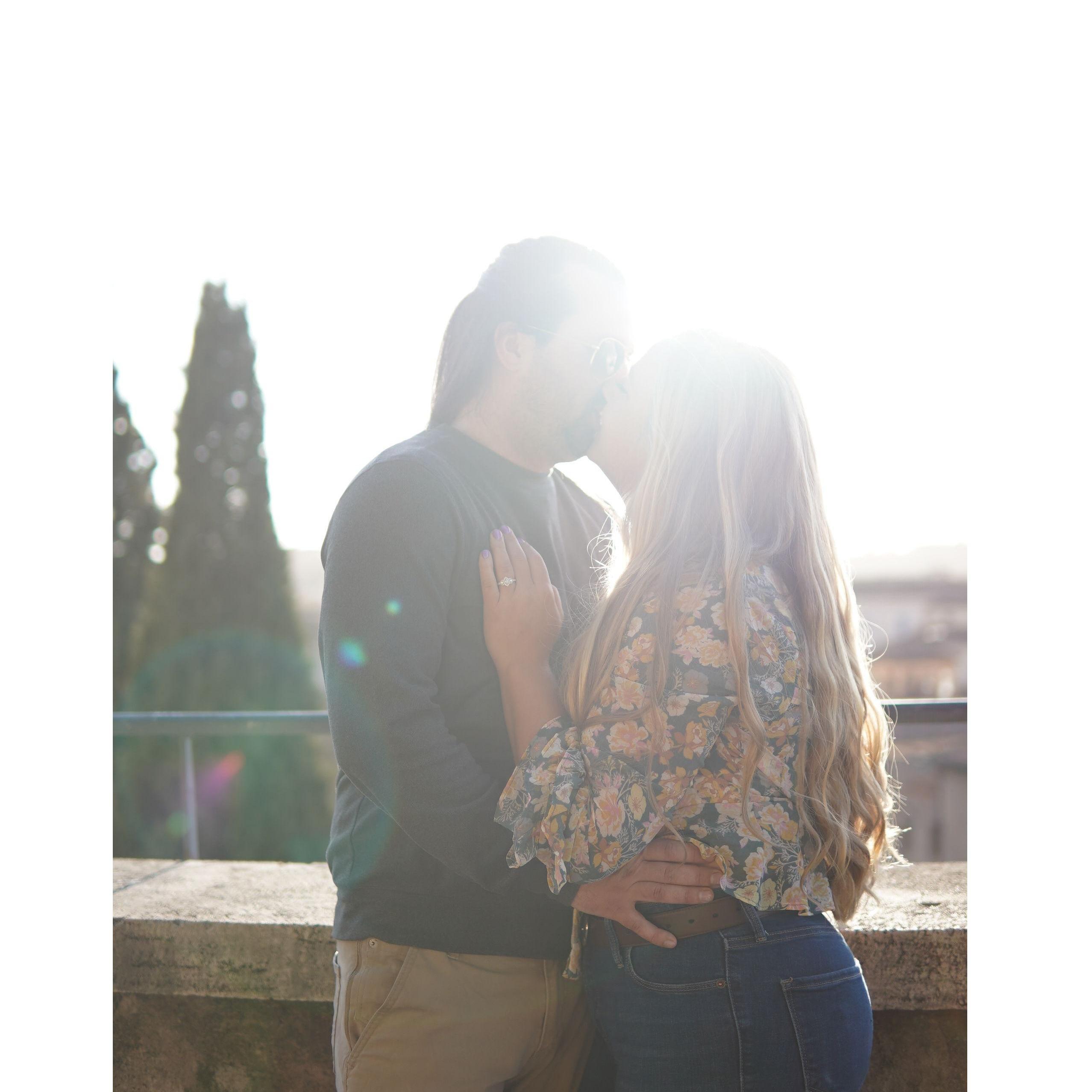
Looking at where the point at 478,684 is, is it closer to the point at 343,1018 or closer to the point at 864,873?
the point at 343,1018

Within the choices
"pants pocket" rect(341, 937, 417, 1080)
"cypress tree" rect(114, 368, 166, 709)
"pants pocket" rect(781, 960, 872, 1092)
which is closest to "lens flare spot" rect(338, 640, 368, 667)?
"pants pocket" rect(341, 937, 417, 1080)

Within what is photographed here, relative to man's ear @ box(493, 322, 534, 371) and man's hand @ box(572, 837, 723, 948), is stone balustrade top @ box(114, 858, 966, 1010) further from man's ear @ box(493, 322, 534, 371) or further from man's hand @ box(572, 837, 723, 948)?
man's ear @ box(493, 322, 534, 371)

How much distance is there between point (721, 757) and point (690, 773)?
7 cm

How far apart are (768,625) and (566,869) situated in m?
0.55

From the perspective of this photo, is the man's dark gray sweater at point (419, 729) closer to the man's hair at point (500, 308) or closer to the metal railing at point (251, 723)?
the man's hair at point (500, 308)

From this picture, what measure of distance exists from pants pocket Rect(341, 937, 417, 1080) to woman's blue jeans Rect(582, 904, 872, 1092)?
414mm

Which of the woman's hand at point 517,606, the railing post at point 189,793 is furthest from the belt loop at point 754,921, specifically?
the railing post at point 189,793

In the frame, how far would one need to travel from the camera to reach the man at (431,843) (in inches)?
66.7

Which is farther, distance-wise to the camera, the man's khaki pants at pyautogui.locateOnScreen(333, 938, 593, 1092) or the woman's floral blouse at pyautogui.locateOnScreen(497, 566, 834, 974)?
the man's khaki pants at pyautogui.locateOnScreen(333, 938, 593, 1092)

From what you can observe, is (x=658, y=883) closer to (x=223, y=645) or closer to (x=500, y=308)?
(x=500, y=308)

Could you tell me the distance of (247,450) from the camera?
1656cm

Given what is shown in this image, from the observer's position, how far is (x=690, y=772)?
1563 millimetres

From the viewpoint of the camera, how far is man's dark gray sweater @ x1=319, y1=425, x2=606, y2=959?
170 cm
